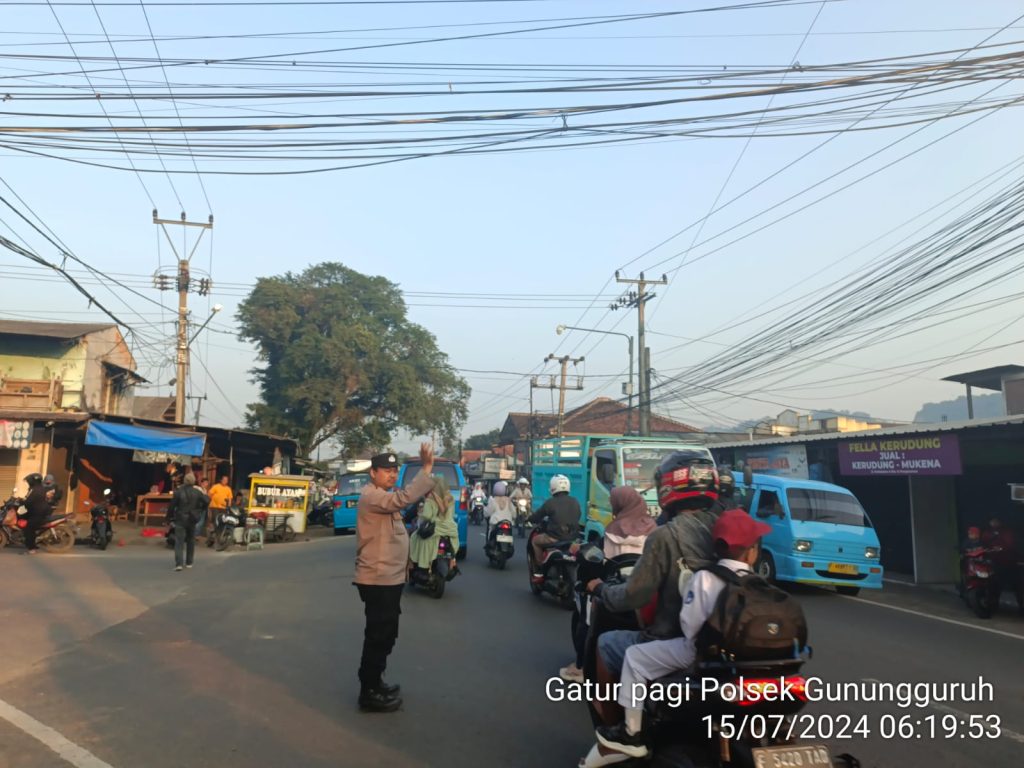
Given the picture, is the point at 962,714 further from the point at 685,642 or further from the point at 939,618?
the point at 939,618

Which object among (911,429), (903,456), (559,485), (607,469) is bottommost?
(559,485)

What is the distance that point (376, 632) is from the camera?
560 cm

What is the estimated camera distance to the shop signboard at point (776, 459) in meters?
19.8

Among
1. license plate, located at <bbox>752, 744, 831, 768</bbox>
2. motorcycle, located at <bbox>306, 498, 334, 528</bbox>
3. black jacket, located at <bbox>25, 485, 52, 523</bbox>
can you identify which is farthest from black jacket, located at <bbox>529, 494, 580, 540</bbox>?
motorcycle, located at <bbox>306, 498, 334, 528</bbox>

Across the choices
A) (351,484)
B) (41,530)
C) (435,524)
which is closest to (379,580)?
(435,524)

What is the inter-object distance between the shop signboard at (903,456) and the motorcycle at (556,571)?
8636 mm

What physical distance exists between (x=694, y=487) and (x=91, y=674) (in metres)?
5.45

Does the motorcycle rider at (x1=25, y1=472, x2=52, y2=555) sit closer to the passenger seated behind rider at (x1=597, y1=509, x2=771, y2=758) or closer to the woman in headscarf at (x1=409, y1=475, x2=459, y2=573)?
the woman in headscarf at (x1=409, y1=475, x2=459, y2=573)

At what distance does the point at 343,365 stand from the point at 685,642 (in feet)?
131

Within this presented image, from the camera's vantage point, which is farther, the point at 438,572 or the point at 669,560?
the point at 438,572

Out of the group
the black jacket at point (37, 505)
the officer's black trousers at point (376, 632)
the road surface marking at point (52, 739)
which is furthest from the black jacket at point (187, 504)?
the officer's black trousers at point (376, 632)

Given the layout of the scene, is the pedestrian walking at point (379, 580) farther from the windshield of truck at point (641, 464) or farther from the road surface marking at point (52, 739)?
the windshield of truck at point (641, 464)

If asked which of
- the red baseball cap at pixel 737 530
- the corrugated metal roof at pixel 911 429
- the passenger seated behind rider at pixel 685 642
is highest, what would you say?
the corrugated metal roof at pixel 911 429

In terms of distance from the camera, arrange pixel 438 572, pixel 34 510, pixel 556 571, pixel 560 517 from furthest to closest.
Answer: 1. pixel 34 510
2. pixel 438 572
3. pixel 560 517
4. pixel 556 571
